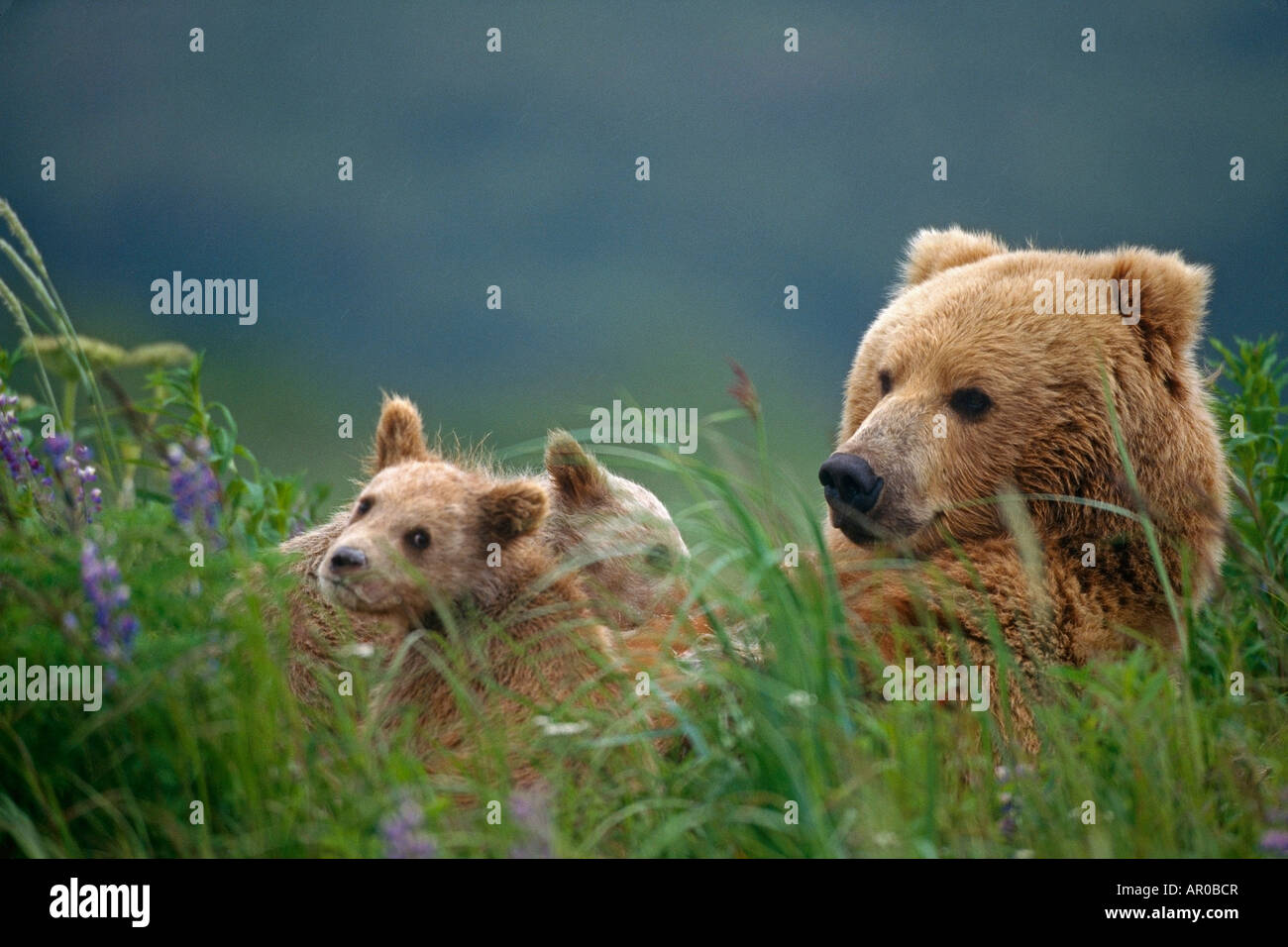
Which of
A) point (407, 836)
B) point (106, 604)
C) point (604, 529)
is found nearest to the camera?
point (407, 836)

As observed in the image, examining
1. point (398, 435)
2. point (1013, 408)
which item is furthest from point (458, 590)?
point (1013, 408)

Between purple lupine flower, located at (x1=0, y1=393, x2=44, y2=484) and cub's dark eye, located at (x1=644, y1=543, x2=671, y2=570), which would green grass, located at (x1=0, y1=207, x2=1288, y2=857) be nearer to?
cub's dark eye, located at (x1=644, y1=543, x2=671, y2=570)

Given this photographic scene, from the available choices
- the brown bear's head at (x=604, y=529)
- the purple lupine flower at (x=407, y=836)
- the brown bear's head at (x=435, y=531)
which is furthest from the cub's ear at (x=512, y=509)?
the purple lupine flower at (x=407, y=836)

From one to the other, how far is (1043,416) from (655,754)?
1.72 meters

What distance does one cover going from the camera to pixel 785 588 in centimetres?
334

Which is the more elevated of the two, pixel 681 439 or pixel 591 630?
pixel 681 439

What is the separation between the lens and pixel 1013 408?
4.01 m

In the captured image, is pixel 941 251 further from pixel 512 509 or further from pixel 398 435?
pixel 398 435

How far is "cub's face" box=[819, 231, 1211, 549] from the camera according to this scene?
3.92 m

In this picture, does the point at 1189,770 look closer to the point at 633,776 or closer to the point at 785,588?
the point at 785,588

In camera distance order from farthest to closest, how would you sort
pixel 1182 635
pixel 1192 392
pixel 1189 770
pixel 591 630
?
1. pixel 1192 392
2. pixel 591 630
3. pixel 1182 635
4. pixel 1189 770

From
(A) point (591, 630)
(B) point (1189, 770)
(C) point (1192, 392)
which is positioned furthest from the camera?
(C) point (1192, 392)
